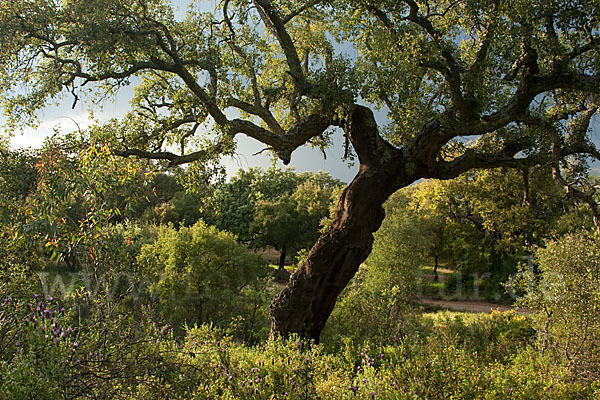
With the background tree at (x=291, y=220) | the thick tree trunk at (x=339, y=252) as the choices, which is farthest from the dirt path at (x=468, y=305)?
the thick tree trunk at (x=339, y=252)

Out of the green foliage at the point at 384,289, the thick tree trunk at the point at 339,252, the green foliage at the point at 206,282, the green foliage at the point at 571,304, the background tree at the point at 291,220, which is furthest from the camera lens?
the background tree at the point at 291,220

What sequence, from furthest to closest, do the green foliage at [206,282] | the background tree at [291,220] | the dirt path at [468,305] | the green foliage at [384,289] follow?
1. the background tree at [291,220]
2. the dirt path at [468,305]
3. the green foliage at [206,282]
4. the green foliage at [384,289]

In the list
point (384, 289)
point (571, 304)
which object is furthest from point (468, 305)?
point (571, 304)

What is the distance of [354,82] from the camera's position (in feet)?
25.8

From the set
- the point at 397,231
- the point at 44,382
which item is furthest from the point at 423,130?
the point at 397,231

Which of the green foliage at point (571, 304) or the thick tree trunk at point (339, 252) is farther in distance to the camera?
the thick tree trunk at point (339, 252)

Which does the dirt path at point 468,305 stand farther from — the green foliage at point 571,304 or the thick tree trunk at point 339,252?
the thick tree trunk at point 339,252

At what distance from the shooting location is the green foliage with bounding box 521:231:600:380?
6926 millimetres

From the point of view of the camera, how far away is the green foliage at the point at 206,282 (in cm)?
1197

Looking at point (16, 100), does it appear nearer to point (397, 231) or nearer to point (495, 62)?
point (495, 62)

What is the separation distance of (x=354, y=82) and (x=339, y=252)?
3252 mm

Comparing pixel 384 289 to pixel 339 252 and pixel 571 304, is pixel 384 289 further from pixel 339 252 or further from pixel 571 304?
pixel 571 304

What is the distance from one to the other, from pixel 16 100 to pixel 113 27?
244cm

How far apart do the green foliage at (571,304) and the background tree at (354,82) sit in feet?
6.43
